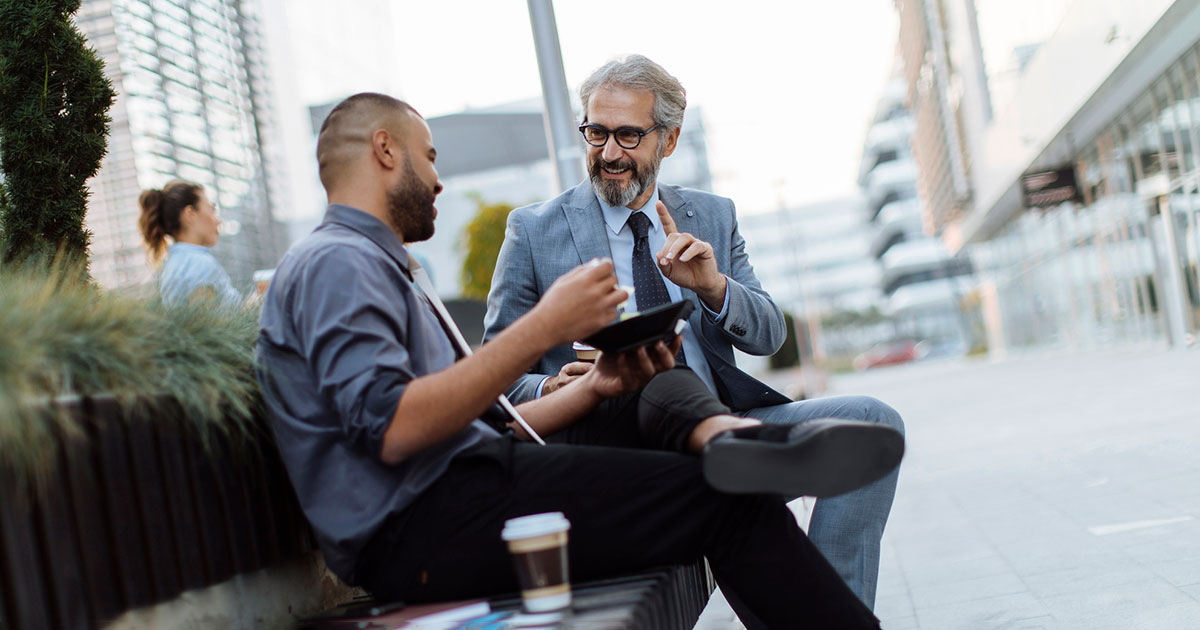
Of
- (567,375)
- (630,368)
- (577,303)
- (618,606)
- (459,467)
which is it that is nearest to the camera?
(618,606)

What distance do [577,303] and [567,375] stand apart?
3.19 feet

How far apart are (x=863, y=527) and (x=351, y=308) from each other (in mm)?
1639

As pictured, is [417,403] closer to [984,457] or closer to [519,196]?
[984,457]

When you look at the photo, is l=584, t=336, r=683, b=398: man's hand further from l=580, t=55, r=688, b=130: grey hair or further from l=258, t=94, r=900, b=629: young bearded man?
l=580, t=55, r=688, b=130: grey hair

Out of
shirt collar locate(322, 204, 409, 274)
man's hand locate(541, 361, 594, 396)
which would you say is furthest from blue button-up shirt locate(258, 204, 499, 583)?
man's hand locate(541, 361, 594, 396)

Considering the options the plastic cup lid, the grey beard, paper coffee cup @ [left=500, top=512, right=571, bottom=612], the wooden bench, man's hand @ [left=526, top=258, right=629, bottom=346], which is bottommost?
the wooden bench

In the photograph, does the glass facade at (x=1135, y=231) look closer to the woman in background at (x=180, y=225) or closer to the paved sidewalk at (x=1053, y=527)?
the paved sidewalk at (x=1053, y=527)

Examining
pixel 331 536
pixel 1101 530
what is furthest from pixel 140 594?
pixel 1101 530

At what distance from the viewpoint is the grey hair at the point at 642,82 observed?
3.58 meters

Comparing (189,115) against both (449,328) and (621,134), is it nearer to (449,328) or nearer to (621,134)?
(621,134)

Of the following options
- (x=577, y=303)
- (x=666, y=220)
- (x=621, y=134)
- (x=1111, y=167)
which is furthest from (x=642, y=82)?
(x=1111, y=167)

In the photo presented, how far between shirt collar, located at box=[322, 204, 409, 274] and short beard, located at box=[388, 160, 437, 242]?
0.22 feet

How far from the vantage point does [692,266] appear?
3.08 m

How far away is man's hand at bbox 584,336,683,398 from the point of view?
2639 mm
